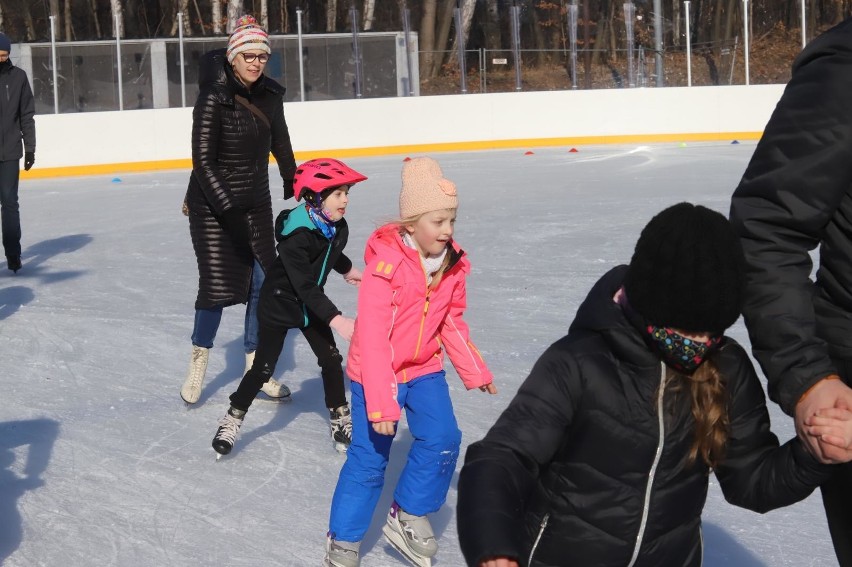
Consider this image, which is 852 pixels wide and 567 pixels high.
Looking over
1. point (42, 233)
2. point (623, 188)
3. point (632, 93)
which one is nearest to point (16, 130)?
point (42, 233)

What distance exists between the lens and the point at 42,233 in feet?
33.1

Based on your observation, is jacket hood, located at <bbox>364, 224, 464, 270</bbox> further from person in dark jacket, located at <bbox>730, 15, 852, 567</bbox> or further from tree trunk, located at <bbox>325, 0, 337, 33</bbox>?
tree trunk, located at <bbox>325, 0, 337, 33</bbox>

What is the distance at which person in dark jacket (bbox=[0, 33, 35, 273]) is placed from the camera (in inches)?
327

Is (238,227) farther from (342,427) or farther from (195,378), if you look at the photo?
(342,427)

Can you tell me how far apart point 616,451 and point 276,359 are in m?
2.47

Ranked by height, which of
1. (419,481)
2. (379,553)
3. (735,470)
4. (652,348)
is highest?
(652,348)

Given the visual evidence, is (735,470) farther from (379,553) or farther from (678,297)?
(379,553)

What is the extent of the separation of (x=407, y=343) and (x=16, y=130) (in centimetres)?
595

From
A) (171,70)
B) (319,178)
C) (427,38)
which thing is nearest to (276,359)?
(319,178)

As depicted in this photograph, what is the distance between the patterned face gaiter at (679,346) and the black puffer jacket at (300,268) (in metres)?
2.03

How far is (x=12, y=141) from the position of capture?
837 cm

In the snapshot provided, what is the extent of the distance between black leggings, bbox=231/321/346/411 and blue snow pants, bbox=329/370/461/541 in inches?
37.4

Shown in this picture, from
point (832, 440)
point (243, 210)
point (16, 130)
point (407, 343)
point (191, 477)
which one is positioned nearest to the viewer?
point (832, 440)

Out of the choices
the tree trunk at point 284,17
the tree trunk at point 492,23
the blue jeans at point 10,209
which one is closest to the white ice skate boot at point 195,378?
the blue jeans at point 10,209
